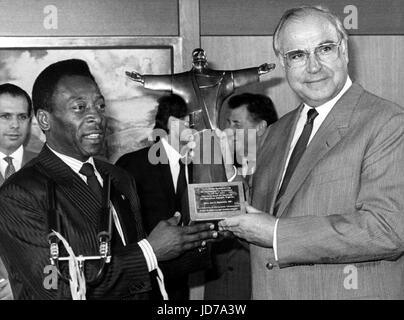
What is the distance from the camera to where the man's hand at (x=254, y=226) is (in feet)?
6.71

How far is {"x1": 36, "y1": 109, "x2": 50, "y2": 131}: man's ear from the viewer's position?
2.14m

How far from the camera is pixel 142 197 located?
2885 millimetres

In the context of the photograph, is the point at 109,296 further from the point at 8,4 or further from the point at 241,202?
the point at 8,4

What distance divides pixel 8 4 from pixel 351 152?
1760 mm

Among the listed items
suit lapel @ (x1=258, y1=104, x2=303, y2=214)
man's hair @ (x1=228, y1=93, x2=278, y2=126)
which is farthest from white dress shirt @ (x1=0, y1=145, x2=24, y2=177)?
suit lapel @ (x1=258, y1=104, x2=303, y2=214)

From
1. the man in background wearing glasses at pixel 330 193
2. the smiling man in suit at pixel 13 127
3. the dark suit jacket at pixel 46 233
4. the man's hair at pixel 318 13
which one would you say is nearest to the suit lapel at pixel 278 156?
the man in background wearing glasses at pixel 330 193

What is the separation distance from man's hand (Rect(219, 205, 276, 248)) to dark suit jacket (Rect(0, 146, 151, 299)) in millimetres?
A: 274

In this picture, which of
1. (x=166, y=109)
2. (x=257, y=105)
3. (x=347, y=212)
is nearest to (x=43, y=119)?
(x=347, y=212)

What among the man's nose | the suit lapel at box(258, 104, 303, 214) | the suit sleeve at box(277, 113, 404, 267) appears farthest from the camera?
the suit lapel at box(258, 104, 303, 214)

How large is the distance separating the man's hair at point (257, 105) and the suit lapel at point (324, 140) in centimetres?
101

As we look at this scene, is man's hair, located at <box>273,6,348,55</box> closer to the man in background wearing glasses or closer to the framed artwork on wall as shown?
the man in background wearing glasses

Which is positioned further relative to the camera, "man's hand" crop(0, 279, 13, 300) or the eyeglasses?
"man's hand" crop(0, 279, 13, 300)

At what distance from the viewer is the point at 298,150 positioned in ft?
7.11
